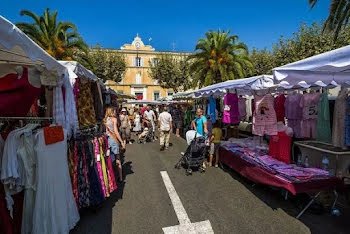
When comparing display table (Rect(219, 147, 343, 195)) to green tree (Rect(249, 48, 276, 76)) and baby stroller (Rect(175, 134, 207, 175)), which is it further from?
green tree (Rect(249, 48, 276, 76))

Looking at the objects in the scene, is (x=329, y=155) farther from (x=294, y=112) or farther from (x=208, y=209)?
(x=208, y=209)

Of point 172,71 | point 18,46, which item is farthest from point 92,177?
point 172,71

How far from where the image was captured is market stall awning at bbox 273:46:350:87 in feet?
9.53

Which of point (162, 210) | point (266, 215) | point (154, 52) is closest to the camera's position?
point (266, 215)

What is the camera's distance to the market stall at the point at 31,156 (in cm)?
267

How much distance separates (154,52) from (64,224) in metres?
46.8

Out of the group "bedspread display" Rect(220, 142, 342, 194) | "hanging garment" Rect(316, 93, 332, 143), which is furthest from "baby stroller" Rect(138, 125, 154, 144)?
"hanging garment" Rect(316, 93, 332, 143)

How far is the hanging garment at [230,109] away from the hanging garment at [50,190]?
569 cm

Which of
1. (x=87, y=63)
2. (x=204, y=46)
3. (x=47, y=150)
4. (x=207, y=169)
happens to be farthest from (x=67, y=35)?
(x=47, y=150)

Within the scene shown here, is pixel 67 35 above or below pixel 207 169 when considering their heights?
above

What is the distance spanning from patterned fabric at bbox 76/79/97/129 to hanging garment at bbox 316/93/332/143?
5466mm

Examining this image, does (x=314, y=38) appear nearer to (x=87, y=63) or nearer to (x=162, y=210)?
(x=87, y=63)

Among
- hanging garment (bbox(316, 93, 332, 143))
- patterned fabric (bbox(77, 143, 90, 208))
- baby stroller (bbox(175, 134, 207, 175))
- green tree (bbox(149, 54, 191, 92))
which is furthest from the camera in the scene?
green tree (bbox(149, 54, 191, 92))

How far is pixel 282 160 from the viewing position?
515 centimetres
